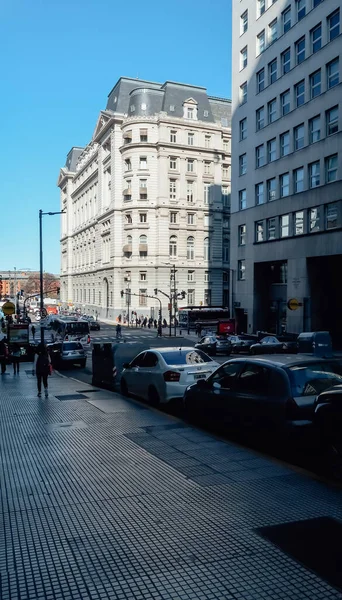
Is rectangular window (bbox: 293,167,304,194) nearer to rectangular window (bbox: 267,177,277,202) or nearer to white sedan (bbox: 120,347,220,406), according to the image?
rectangular window (bbox: 267,177,277,202)

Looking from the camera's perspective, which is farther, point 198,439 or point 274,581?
point 198,439

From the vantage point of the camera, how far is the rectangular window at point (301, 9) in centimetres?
3750

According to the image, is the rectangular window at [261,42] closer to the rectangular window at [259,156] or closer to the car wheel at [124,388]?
the rectangular window at [259,156]

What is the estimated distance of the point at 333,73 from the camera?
1379 inches

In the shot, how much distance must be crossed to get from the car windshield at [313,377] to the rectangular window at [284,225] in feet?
111

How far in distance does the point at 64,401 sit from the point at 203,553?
10.6 meters

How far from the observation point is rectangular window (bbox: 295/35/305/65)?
38.1 metres

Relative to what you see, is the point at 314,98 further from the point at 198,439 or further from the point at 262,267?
the point at 198,439

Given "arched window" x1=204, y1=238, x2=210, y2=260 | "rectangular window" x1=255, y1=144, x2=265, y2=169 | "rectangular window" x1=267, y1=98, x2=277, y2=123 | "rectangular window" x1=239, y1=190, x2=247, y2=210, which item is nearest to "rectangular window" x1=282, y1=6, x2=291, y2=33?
"rectangular window" x1=267, y1=98, x2=277, y2=123

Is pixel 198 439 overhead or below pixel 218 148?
below

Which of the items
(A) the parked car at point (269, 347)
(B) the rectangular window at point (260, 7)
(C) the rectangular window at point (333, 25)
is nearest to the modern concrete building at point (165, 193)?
(B) the rectangular window at point (260, 7)

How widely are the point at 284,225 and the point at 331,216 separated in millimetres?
6049

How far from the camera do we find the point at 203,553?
15.4 feet

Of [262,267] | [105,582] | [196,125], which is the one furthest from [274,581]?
[196,125]
